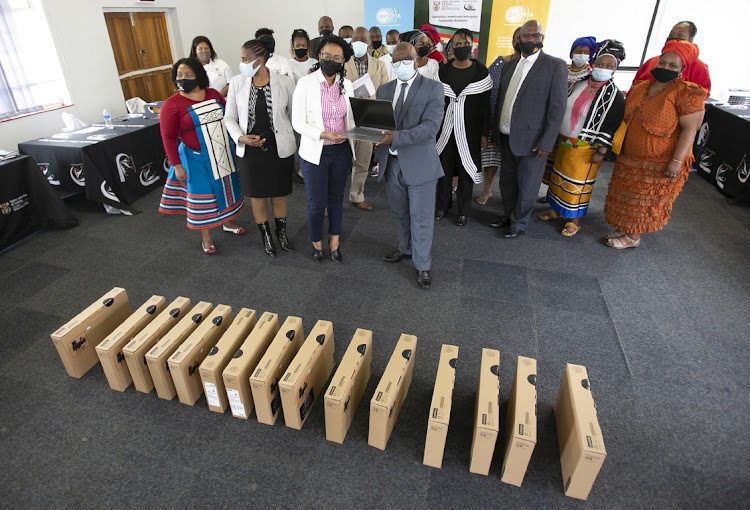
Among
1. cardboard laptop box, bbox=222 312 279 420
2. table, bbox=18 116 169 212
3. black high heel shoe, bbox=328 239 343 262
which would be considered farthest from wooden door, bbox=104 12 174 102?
cardboard laptop box, bbox=222 312 279 420

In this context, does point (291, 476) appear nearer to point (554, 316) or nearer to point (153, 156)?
point (554, 316)

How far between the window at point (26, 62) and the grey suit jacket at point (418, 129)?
4.14m

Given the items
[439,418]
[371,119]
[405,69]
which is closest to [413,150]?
[371,119]

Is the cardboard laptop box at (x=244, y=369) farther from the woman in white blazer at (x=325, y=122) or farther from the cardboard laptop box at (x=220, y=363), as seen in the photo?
the woman in white blazer at (x=325, y=122)

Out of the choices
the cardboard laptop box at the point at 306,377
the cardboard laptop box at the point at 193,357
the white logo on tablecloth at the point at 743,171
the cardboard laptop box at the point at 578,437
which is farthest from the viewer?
the white logo on tablecloth at the point at 743,171

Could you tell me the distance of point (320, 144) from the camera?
2664mm

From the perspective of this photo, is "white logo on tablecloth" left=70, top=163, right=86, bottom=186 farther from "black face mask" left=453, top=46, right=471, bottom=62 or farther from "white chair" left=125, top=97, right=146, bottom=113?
"black face mask" left=453, top=46, right=471, bottom=62

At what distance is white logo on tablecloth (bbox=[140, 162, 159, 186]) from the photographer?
4297 millimetres

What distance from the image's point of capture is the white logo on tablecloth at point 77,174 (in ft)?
12.4

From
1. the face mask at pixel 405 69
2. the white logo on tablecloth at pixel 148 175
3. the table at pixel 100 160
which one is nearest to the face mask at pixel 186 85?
the face mask at pixel 405 69

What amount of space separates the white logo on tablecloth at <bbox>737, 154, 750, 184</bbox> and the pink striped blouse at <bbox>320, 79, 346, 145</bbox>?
3764 mm

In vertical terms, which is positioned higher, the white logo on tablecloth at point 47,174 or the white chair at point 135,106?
the white chair at point 135,106

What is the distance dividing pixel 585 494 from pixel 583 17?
20.2ft

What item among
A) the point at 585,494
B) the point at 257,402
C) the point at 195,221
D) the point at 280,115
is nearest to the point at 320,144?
the point at 280,115
